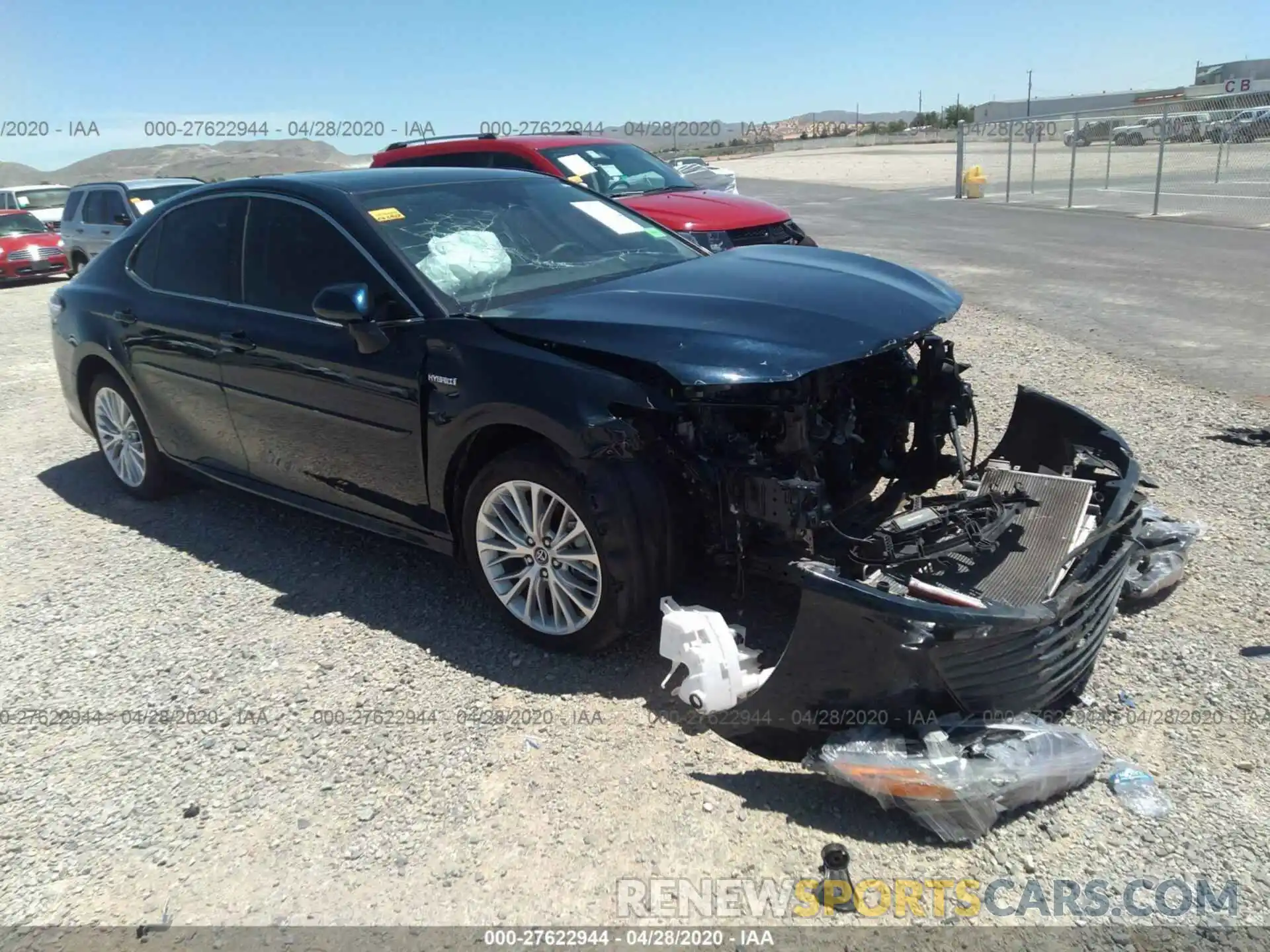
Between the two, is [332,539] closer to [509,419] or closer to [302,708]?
[302,708]

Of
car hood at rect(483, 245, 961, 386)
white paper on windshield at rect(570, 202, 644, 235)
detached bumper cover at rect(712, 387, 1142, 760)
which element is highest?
white paper on windshield at rect(570, 202, 644, 235)

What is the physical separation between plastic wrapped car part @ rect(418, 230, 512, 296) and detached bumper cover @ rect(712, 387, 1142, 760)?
6.25ft

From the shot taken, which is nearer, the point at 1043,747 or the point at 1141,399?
the point at 1043,747

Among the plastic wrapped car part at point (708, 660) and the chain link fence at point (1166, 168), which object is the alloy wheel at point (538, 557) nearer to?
the plastic wrapped car part at point (708, 660)

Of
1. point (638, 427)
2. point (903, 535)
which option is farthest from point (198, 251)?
point (903, 535)

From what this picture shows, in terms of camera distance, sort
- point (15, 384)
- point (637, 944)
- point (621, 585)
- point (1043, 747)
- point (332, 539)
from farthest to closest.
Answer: point (15, 384), point (332, 539), point (621, 585), point (1043, 747), point (637, 944)

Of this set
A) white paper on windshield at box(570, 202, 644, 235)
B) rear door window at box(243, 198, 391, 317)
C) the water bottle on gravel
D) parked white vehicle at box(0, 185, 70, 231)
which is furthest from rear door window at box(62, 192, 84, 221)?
the water bottle on gravel

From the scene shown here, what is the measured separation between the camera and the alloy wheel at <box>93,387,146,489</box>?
5.81m

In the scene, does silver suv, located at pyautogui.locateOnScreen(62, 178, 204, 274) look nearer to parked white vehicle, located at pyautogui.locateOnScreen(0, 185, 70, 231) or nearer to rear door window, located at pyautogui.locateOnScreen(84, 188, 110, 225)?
rear door window, located at pyautogui.locateOnScreen(84, 188, 110, 225)

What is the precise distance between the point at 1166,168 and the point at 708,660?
28.3 metres

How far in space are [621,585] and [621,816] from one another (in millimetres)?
823

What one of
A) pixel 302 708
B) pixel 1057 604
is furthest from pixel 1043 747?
pixel 302 708

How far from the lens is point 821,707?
298cm

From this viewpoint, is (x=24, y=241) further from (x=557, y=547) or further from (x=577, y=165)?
(x=557, y=547)
